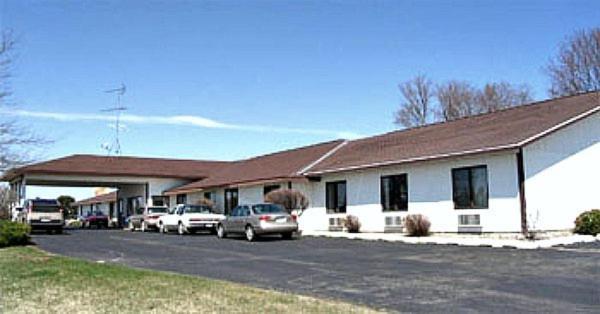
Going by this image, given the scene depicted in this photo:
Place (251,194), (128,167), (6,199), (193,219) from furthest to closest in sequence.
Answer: (128,167) → (6,199) → (251,194) → (193,219)

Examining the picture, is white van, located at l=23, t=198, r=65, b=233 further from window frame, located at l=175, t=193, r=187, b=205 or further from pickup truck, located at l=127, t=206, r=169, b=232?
window frame, located at l=175, t=193, r=187, b=205

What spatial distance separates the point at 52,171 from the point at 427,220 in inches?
1057

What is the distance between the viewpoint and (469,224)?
2278cm

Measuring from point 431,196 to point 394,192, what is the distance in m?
2.35

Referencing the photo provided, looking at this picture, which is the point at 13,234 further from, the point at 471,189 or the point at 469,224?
the point at 471,189

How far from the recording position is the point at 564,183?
72.3ft

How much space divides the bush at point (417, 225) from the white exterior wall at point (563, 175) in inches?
166

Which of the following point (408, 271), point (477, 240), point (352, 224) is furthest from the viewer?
point (352, 224)

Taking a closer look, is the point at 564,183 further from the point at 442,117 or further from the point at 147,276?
Result: the point at 442,117

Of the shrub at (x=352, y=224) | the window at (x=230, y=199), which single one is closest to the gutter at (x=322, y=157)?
the shrub at (x=352, y=224)

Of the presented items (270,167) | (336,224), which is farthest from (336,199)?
(270,167)

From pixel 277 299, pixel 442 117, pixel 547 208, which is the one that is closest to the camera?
pixel 277 299

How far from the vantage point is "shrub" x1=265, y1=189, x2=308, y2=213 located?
3164 cm

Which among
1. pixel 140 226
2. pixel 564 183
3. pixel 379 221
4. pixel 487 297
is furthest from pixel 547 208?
pixel 140 226
